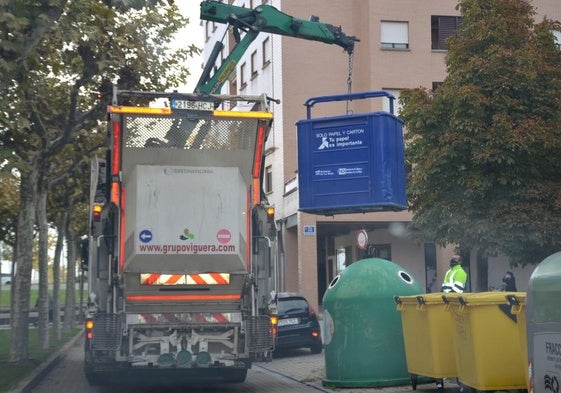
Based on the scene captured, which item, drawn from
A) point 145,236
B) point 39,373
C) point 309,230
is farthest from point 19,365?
point 309,230

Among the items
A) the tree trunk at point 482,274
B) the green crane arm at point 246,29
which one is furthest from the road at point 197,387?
the tree trunk at point 482,274

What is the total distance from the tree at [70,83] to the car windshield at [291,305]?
5.05 meters

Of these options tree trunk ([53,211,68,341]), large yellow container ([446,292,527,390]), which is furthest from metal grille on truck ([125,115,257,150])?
tree trunk ([53,211,68,341])

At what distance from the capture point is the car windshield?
19.0m

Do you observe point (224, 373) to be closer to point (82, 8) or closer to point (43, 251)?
point (82, 8)

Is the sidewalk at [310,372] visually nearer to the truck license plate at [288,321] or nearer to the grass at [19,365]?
the truck license plate at [288,321]

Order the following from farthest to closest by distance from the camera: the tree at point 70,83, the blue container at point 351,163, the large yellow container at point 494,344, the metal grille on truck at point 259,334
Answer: the tree at point 70,83 → the blue container at point 351,163 → the metal grille on truck at point 259,334 → the large yellow container at point 494,344

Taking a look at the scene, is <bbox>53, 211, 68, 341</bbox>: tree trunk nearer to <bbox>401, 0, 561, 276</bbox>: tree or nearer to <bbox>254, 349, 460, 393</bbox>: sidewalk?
<bbox>254, 349, 460, 393</bbox>: sidewalk

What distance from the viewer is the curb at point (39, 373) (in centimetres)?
1326

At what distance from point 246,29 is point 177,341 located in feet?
18.5

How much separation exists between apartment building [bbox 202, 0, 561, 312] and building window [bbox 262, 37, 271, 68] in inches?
9.1

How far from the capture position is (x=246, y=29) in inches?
590

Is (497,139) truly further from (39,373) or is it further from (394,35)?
(394,35)

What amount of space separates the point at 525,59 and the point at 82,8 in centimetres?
1037
